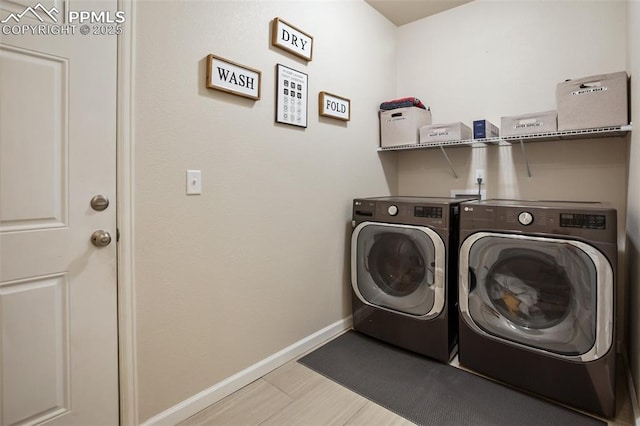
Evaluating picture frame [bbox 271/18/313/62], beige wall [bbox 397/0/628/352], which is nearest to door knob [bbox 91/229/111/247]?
picture frame [bbox 271/18/313/62]

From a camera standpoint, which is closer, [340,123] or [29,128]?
[29,128]

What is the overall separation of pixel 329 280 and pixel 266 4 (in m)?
1.75

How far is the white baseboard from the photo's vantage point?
144cm

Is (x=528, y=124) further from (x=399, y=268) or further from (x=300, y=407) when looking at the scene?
(x=300, y=407)

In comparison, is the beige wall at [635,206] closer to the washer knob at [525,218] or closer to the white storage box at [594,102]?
the white storage box at [594,102]

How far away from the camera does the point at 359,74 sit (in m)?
2.46

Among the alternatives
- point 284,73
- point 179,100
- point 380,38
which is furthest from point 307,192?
point 380,38

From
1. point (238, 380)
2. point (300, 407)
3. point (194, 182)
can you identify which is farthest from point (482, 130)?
point (238, 380)

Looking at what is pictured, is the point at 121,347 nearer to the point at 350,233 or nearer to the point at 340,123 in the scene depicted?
the point at 350,233

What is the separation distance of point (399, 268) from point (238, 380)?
118 centimetres

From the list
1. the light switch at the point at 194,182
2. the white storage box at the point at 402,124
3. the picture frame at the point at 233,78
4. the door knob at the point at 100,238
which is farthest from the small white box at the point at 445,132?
the door knob at the point at 100,238

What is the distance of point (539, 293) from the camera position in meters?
1.63

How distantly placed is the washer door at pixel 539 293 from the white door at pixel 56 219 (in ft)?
5.85

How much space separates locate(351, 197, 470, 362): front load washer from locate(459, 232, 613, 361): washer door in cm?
13
